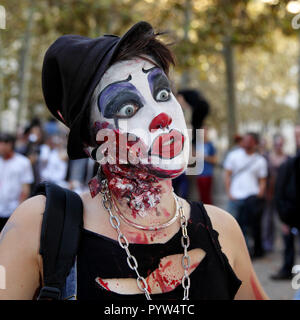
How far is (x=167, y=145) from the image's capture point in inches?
67.3

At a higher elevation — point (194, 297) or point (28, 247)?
point (28, 247)

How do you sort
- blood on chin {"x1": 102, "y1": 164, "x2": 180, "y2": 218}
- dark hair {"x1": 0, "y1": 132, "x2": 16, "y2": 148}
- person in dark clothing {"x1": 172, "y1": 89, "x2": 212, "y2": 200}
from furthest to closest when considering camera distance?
dark hair {"x1": 0, "y1": 132, "x2": 16, "y2": 148}
person in dark clothing {"x1": 172, "y1": 89, "x2": 212, "y2": 200}
blood on chin {"x1": 102, "y1": 164, "x2": 180, "y2": 218}

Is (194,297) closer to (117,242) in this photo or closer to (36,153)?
(117,242)

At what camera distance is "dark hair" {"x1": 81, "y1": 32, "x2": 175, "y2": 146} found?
1.78 meters

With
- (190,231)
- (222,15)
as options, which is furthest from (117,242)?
(222,15)

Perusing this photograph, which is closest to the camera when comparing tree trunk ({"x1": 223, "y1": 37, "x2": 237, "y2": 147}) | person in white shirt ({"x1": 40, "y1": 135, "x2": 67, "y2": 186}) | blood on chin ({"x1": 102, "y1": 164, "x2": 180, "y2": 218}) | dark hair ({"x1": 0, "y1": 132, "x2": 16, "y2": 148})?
blood on chin ({"x1": 102, "y1": 164, "x2": 180, "y2": 218})

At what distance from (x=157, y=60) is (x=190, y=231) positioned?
2.15 feet

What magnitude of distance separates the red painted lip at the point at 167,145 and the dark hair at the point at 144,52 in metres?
0.25

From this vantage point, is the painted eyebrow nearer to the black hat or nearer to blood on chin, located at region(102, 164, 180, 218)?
the black hat

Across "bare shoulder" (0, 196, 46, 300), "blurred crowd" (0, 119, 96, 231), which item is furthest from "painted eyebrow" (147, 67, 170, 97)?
"blurred crowd" (0, 119, 96, 231)

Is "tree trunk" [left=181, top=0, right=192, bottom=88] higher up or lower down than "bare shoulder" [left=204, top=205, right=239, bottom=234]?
higher up

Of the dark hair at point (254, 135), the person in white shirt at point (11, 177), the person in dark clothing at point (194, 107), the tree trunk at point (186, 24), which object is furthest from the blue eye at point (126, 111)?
the tree trunk at point (186, 24)

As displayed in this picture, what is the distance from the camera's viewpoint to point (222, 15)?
9109 mm

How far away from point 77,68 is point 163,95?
0.33 m
